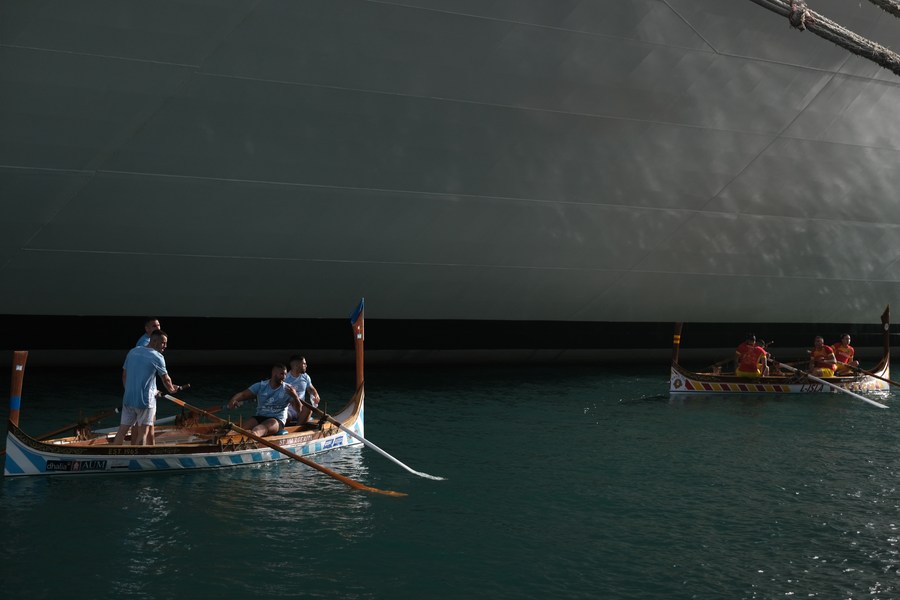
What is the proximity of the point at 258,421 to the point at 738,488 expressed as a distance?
5.55 meters

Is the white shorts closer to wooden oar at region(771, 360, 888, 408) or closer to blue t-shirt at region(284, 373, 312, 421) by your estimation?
blue t-shirt at region(284, 373, 312, 421)

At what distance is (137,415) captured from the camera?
984cm

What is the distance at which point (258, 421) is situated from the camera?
11.1 m

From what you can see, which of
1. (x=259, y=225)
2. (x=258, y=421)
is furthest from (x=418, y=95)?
(x=258, y=421)

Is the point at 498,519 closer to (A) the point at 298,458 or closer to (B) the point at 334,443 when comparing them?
(A) the point at 298,458

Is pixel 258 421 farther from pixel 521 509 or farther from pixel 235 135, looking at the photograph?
pixel 235 135

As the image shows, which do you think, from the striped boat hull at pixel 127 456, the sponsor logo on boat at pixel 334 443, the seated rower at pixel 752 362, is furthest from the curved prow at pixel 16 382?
the seated rower at pixel 752 362

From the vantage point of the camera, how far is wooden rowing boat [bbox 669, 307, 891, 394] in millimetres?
17172

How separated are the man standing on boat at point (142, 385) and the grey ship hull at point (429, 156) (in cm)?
531

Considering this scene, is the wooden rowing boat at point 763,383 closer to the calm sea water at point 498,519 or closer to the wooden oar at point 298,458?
the calm sea water at point 498,519

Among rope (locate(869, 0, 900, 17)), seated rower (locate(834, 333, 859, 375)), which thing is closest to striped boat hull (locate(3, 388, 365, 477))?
rope (locate(869, 0, 900, 17))

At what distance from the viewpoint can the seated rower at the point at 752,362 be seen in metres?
17.8

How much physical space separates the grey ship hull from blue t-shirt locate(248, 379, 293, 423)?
4960mm

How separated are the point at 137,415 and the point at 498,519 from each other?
3.99 m
